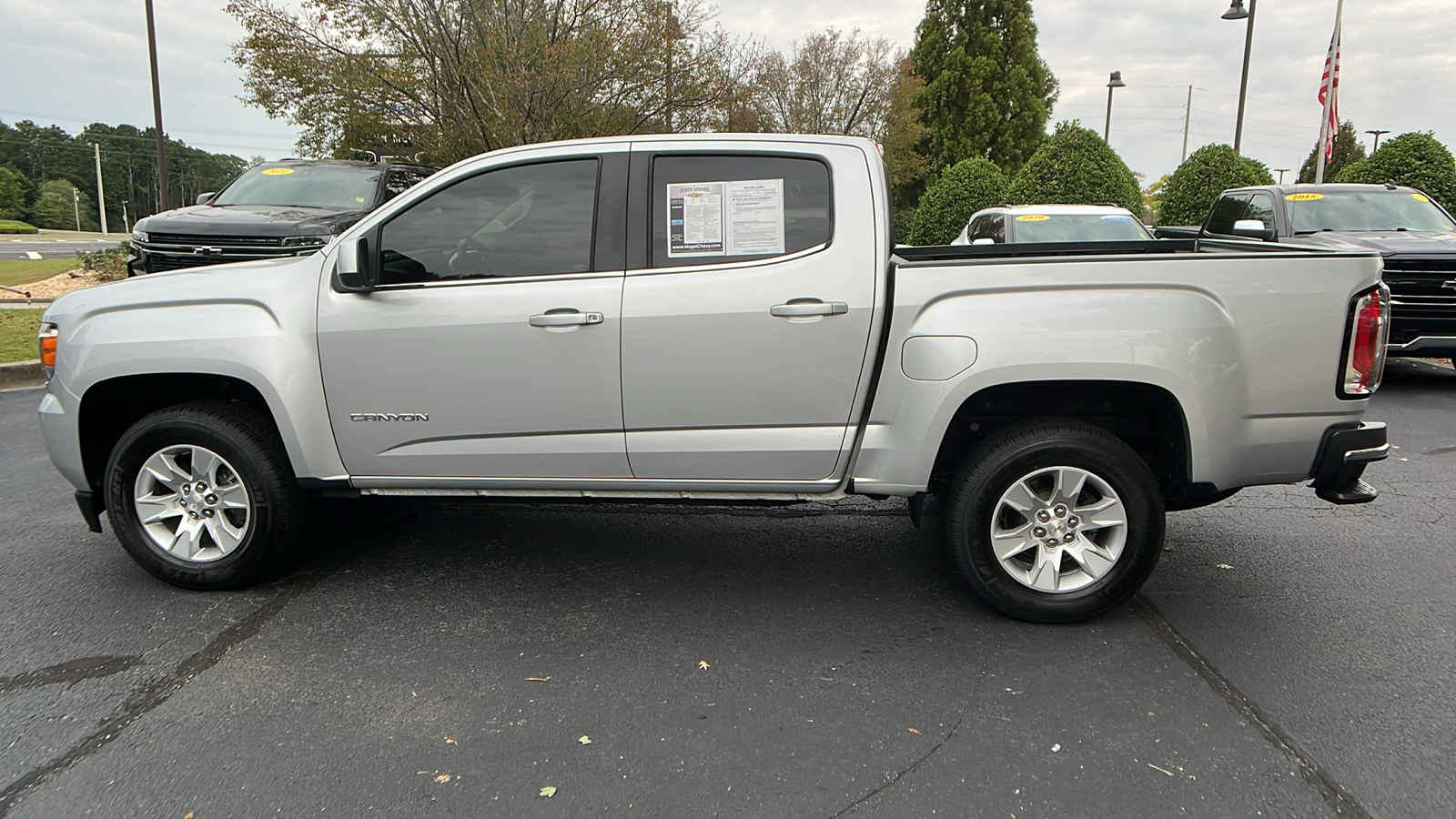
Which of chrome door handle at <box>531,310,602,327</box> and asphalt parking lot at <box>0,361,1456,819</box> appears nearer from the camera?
asphalt parking lot at <box>0,361,1456,819</box>

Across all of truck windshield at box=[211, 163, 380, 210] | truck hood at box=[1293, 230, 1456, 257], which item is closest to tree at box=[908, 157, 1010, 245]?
truck hood at box=[1293, 230, 1456, 257]

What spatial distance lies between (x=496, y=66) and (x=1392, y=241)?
1148 cm

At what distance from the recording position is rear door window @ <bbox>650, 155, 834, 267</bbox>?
12.2ft

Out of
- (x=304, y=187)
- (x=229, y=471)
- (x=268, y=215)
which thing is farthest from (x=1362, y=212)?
(x=304, y=187)

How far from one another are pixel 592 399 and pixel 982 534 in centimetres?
164

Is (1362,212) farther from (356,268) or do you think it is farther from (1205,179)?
(356,268)

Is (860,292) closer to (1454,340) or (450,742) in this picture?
(450,742)

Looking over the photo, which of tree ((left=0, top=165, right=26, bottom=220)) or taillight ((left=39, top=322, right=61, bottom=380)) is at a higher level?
tree ((left=0, top=165, right=26, bottom=220))

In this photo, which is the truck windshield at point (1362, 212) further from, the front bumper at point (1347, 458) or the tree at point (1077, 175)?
the front bumper at point (1347, 458)

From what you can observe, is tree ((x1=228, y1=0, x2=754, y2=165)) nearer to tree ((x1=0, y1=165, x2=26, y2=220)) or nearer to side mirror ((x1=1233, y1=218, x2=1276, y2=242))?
side mirror ((x1=1233, y1=218, x2=1276, y2=242))

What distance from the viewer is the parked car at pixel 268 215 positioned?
31.3 ft

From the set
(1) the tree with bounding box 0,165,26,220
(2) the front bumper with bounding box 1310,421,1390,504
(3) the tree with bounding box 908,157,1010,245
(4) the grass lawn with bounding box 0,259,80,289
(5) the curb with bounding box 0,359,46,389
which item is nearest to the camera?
(2) the front bumper with bounding box 1310,421,1390,504

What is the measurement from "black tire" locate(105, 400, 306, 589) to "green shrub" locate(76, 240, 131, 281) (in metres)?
15.2

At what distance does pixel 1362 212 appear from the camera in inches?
378
